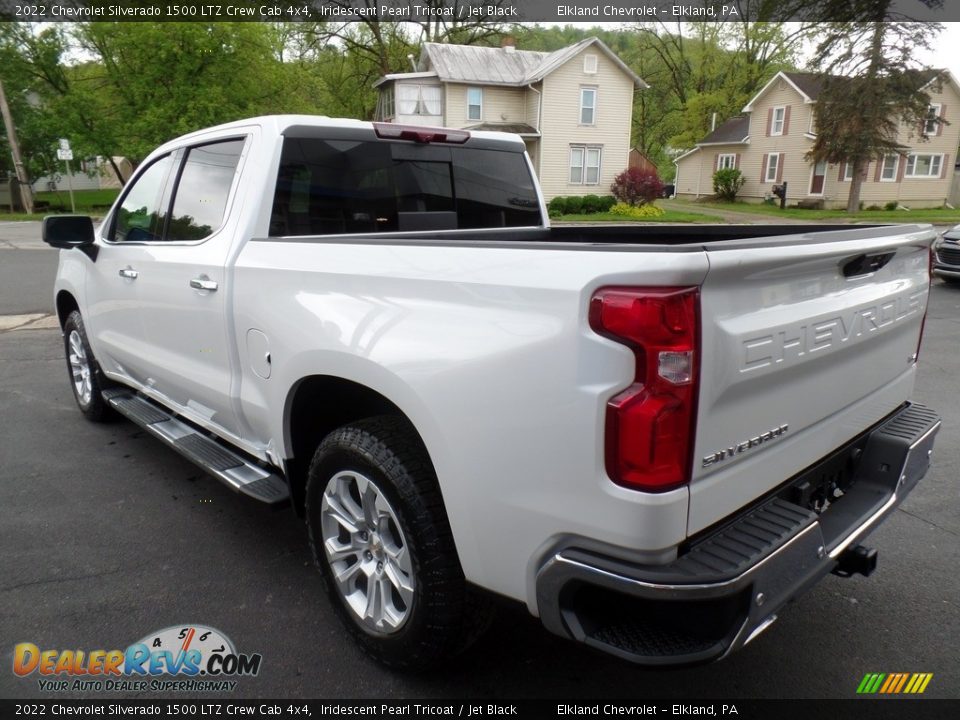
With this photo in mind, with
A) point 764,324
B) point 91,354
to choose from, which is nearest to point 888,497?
point 764,324

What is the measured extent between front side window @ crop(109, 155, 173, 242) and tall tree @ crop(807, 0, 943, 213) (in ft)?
99.0

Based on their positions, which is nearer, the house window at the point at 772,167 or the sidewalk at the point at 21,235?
the sidewalk at the point at 21,235

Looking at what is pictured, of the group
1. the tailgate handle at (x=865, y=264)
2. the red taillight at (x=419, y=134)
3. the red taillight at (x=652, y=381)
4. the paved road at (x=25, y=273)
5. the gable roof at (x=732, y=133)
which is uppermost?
the gable roof at (x=732, y=133)

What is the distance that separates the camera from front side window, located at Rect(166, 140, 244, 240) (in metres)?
3.23

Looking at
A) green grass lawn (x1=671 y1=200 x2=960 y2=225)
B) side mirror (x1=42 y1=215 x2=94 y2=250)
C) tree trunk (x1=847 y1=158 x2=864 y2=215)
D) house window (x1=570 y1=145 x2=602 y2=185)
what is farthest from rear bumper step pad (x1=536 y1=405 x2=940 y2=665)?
house window (x1=570 y1=145 x2=602 y2=185)

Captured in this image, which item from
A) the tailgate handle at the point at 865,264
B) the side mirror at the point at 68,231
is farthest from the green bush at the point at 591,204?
the tailgate handle at the point at 865,264

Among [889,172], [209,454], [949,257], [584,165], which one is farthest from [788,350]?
[889,172]

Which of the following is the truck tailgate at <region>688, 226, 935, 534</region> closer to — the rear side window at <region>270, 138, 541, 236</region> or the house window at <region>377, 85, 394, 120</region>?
the rear side window at <region>270, 138, 541, 236</region>

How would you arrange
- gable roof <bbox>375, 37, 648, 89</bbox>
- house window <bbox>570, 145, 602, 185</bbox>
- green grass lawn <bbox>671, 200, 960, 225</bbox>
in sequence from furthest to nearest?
house window <bbox>570, 145, 602, 185</bbox> < gable roof <bbox>375, 37, 648, 89</bbox> < green grass lawn <bbox>671, 200, 960, 225</bbox>

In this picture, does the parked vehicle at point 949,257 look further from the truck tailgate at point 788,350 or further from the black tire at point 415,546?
the black tire at point 415,546

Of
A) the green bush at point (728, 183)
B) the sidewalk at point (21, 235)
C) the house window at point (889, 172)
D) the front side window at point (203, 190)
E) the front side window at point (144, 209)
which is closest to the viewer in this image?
the front side window at point (203, 190)

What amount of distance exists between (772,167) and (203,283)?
134 ft

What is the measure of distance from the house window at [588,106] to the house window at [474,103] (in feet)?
15.4

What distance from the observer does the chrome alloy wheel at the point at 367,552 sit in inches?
90.7
